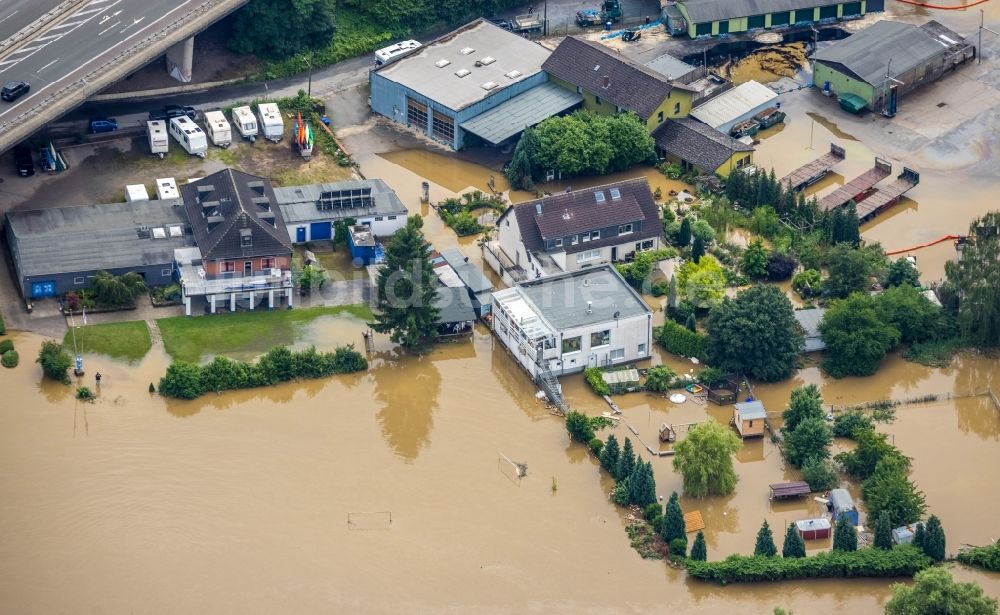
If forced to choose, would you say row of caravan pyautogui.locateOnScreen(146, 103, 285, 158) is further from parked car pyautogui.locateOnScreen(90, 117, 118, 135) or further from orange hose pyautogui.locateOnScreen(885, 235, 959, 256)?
orange hose pyautogui.locateOnScreen(885, 235, 959, 256)

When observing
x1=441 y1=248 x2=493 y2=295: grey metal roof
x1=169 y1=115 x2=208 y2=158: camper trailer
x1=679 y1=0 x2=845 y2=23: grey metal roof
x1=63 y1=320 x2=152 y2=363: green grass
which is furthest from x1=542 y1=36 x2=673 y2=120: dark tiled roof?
x1=63 y1=320 x2=152 y2=363: green grass

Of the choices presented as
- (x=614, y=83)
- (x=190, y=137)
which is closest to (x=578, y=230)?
(x=614, y=83)

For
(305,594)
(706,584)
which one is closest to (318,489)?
(305,594)

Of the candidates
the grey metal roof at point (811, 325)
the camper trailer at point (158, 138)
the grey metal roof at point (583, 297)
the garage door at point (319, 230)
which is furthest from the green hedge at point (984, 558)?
the camper trailer at point (158, 138)

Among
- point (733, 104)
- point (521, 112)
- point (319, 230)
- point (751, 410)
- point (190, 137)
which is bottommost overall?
point (751, 410)

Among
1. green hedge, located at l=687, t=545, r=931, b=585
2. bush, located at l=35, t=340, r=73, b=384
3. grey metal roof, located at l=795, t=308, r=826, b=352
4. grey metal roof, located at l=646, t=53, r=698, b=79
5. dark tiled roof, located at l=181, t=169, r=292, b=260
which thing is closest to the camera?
green hedge, located at l=687, t=545, r=931, b=585

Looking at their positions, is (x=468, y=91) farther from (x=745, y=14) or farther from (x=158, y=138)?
(x=745, y=14)

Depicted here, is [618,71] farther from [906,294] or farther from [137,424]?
[137,424]
